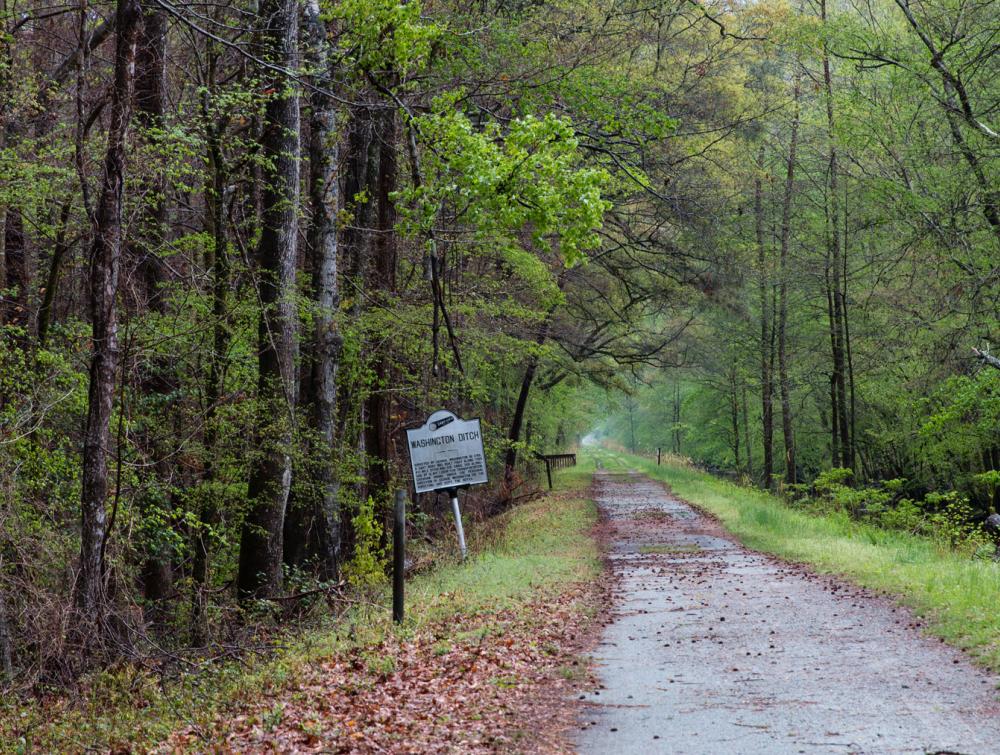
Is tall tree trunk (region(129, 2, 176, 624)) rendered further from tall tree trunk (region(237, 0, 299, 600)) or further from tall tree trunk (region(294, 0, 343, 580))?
tall tree trunk (region(294, 0, 343, 580))

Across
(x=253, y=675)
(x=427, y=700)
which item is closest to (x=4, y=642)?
(x=253, y=675)

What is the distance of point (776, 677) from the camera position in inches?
290

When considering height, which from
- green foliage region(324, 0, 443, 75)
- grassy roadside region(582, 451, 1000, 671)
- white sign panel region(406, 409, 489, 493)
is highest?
green foliage region(324, 0, 443, 75)

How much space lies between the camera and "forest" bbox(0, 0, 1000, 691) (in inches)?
398

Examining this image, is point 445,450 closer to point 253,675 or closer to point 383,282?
point 383,282

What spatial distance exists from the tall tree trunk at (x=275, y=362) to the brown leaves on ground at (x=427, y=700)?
4125 mm

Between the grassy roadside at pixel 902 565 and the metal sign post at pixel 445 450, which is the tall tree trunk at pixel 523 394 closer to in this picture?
the grassy roadside at pixel 902 565

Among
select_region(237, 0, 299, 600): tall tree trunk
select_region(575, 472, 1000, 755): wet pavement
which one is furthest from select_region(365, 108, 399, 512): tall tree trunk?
select_region(575, 472, 1000, 755): wet pavement

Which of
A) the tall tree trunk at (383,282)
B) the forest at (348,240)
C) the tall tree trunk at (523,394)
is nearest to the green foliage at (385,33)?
the forest at (348,240)

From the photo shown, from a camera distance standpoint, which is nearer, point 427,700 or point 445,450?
point 427,700

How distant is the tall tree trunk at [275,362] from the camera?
496 inches

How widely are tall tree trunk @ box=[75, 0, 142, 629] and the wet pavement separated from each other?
15.4 ft

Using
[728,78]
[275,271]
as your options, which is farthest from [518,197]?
[728,78]

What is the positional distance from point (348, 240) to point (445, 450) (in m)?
6.11
